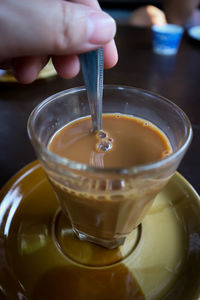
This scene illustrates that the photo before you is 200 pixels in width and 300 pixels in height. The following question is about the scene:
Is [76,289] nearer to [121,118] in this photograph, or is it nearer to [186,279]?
[186,279]

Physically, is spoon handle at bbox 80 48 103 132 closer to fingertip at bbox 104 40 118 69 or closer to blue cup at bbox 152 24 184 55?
fingertip at bbox 104 40 118 69

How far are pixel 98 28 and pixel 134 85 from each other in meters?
0.72

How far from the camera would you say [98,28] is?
0.58 m

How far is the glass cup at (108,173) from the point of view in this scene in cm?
54

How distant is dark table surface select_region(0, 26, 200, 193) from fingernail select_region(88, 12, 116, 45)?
0.44 meters

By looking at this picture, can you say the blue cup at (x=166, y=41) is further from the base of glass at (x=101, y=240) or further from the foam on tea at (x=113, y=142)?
the base of glass at (x=101, y=240)

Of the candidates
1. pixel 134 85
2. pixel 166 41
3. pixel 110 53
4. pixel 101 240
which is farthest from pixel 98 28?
pixel 166 41

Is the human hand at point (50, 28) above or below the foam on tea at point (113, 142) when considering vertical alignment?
above

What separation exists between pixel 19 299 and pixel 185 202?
44cm

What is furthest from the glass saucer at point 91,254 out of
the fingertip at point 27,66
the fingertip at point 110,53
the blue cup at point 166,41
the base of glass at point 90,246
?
the blue cup at point 166,41

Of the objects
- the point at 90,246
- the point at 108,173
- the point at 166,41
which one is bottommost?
the point at 90,246

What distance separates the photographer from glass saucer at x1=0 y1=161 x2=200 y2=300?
0.60 m

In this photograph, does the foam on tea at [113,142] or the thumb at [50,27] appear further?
the foam on tea at [113,142]

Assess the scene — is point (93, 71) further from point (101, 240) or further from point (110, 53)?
point (101, 240)
